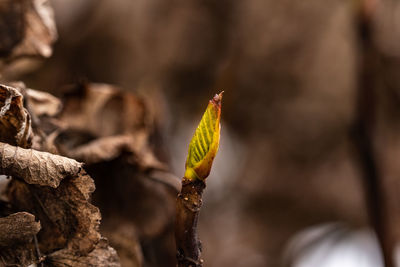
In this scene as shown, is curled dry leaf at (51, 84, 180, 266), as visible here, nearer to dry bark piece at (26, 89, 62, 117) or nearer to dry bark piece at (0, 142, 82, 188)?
dry bark piece at (26, 89, 62, 117)

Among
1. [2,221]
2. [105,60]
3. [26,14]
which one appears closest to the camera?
[2,221]

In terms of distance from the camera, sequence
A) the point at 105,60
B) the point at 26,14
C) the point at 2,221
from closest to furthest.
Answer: the point at 2,221, the point at 26,14, the point at 105,60

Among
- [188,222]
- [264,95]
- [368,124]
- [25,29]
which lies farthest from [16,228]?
[264,95]

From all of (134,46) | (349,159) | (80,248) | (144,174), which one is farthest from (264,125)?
(80,248)

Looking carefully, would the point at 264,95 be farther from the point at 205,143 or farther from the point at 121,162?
the point at 205,143

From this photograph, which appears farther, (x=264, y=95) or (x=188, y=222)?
(x=264, y=95)

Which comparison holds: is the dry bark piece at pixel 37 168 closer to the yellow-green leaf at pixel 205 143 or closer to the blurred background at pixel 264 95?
the yellow-green leaf at pixel 205 143

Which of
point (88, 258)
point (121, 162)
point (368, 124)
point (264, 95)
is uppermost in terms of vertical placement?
point (264, 95)

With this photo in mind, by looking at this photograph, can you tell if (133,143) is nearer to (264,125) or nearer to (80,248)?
(80,248)

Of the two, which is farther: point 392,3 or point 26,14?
point 392,3
